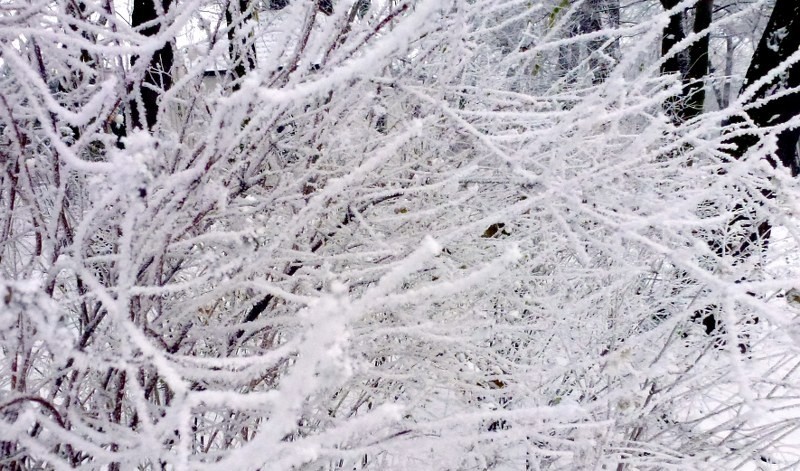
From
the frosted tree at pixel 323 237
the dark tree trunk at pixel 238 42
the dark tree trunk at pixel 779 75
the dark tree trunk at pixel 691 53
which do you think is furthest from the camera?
the dark tree trunk at pixel 691 53

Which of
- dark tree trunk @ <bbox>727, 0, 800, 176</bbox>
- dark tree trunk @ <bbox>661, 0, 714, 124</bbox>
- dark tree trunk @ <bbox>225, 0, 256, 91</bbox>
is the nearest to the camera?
dark tree trunk @ <bbox>225, 0, 256, 91</bbox>

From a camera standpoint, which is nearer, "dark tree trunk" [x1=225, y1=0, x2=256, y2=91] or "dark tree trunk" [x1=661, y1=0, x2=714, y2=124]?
"dark tree trunk" [x1=225, y1=0, x2=256, y2=91]

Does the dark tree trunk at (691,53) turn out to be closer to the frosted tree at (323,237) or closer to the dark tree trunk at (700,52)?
the dark tree trunk at (700,52)

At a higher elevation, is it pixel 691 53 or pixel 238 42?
pixel 238 42

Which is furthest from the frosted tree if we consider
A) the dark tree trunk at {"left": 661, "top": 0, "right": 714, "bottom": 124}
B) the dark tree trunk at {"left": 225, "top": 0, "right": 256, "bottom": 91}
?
the dark tree trunk at {"left": 661, "top": 0, "right": 714, "bottom": 124}

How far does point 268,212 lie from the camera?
2.14 metres

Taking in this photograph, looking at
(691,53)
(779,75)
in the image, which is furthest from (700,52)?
(779,75)

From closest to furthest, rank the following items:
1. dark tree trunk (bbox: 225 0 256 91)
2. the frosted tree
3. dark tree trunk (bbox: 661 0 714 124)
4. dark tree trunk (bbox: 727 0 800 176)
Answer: the frosted tree
dark tree trunk (bbox: 225 0 256 91)
dark tree trunk (bbox: 727 0 800 176)
dark tree trunk (bbox: 661 0 714 124)

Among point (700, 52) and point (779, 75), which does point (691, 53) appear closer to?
point (700, 52)

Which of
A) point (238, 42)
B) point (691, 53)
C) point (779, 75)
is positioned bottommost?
point (691, 53)

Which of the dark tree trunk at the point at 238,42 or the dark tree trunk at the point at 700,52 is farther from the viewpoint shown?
the dark tree trunk at the point at 700,52

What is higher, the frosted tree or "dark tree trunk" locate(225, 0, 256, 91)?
"dark tree trunk" locate(225, 0, 256, 91)

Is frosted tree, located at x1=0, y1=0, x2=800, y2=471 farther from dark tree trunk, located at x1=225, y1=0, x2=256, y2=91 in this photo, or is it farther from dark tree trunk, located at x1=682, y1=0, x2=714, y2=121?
dark tree trunk, located at x1=682, y1=0, x2=714, y2=121

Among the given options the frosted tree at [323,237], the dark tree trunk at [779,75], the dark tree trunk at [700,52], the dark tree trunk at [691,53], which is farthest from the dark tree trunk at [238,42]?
the dark tree trunk at [700,52]
